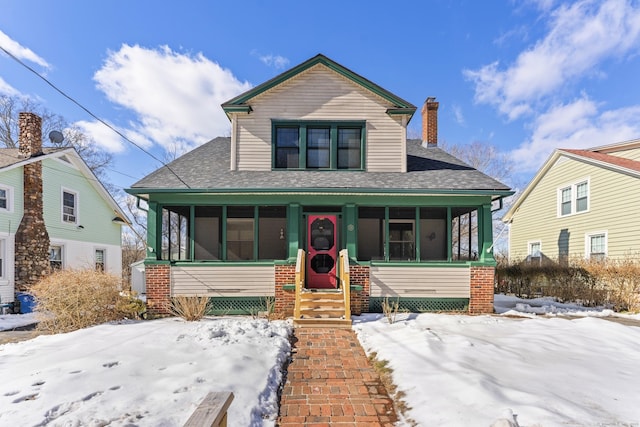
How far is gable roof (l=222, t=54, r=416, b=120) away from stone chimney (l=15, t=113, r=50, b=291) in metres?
8.98

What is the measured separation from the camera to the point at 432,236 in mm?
11016

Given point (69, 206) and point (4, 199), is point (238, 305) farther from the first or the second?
point (69, 206)

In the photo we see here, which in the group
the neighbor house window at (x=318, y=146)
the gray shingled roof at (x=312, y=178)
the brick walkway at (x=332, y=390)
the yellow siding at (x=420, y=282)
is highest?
the neighbor house window at (x=318, y=146)

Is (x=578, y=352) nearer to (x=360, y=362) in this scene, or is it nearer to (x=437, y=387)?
(x=437, y=387)

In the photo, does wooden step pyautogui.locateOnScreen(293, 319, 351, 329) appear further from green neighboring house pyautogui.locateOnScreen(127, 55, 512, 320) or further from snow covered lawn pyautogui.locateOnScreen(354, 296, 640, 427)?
green neighboring house pyautogui.locateOnScreen(127, 55, 512, 320)

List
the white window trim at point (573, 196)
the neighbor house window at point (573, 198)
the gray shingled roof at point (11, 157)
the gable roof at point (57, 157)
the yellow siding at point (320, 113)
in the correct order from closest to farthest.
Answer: the yellow siding at point (320, 113), the gray shingled roof at point (11, 157), the gable roof at point (57, 157), the white window trim at point (573, 196), the neighbor house window at point (573, 198)

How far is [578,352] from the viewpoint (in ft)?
17.5

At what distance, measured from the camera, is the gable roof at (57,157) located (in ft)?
38.3

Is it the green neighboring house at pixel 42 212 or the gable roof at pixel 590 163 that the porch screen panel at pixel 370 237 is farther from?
the green neighboring house at pixel 42 212

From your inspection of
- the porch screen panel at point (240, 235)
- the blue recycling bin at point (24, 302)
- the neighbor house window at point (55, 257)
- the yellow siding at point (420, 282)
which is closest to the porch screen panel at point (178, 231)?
the porch screen panel at point (240, 235)

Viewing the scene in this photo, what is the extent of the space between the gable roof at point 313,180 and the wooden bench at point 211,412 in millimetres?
6490

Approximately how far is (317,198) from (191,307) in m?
4.27

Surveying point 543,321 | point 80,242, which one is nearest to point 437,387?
point 543,321

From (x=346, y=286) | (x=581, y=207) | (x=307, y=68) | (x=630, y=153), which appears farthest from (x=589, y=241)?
(x=307, y=68)
